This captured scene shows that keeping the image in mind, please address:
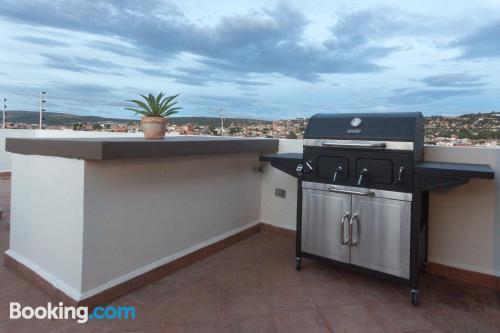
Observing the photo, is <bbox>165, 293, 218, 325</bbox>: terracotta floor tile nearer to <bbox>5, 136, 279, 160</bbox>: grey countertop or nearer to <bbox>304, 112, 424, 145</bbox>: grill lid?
<bbox>5, 136, 279, 160</bbox>: grey countertop

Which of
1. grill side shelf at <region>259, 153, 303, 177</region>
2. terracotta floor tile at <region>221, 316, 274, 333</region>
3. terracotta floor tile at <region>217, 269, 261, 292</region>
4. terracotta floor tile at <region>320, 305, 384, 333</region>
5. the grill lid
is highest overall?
the grill lid

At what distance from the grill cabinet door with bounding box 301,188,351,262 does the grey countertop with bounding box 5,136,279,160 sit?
96 cm

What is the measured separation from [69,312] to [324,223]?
198 cm

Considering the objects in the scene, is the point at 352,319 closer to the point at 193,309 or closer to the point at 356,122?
the point at 193,309

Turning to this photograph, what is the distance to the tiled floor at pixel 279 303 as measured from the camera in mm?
1950

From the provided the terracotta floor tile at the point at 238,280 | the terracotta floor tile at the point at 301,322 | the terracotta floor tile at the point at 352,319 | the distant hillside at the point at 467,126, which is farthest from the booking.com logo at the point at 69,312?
the distant hillside at the point at 467,126

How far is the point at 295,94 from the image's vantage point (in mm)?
5695

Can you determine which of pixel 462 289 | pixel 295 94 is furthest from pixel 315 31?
pixel 462 289

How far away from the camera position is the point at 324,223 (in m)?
2.63

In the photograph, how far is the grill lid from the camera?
2.22 meters

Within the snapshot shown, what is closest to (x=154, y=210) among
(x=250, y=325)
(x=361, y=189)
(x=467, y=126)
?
(x=250, y=325)

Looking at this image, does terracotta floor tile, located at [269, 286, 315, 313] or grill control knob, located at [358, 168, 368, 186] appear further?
grill control knob, located at [358, 168, 368, 186]

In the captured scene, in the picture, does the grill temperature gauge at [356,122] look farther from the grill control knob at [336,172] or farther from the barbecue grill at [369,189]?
the grill control knob at [336,172]

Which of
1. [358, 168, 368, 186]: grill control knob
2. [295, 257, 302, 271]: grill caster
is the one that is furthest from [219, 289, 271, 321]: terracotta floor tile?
[358, 168, 368, 186]: grill control knob
